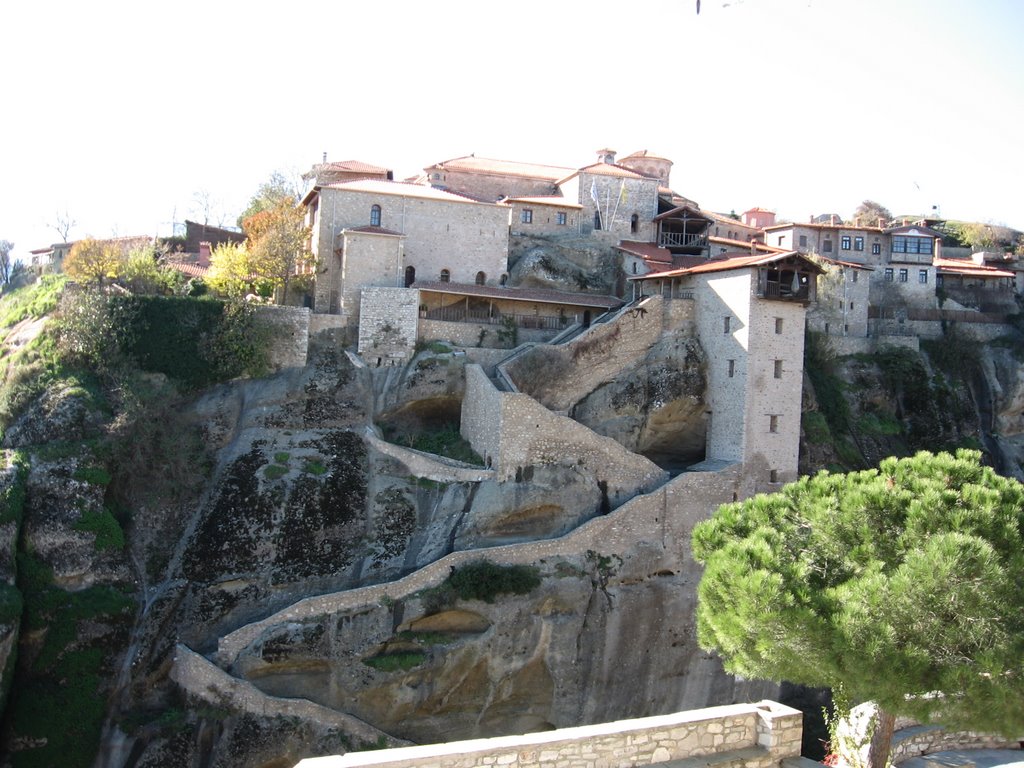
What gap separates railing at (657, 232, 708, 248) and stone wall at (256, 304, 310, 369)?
17.6 m

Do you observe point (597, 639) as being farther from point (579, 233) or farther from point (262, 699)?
point (579, 233)

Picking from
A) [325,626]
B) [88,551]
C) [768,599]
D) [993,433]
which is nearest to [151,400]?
[88,551]

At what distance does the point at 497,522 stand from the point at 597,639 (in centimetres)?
487

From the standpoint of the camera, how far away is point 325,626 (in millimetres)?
27250

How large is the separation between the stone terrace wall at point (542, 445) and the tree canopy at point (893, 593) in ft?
52.9

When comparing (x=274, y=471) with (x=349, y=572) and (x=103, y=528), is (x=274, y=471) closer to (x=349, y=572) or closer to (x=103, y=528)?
(x=349, y=572)

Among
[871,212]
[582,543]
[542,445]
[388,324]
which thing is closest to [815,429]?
[542,445]

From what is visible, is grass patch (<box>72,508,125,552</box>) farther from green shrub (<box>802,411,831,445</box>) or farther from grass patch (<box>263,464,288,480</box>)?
green shrub (<box>802,411,831,445</box>)

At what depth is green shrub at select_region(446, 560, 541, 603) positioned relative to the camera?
28.5m

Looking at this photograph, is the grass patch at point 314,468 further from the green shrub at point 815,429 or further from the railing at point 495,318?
the green shrub at point 815,429

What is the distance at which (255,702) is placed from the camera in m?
25.5

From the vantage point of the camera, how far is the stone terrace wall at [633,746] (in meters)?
10.7

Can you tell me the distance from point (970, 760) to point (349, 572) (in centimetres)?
1991

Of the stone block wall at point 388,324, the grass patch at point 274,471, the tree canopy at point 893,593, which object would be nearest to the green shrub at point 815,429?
the stone block wall at point 388,324
